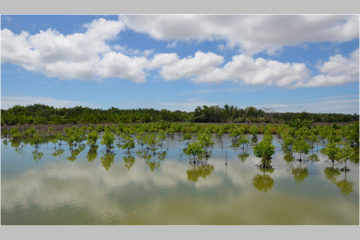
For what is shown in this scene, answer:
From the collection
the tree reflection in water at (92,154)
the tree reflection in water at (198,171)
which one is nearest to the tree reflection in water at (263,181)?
the tree reflection in water at (198,171)

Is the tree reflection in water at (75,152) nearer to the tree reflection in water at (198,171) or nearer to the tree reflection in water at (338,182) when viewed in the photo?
the tree reflection in water at (198,171)

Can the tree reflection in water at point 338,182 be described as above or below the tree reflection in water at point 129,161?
below

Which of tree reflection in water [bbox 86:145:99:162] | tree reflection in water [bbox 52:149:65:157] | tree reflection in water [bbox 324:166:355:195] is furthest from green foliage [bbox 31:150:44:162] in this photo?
tree reflection in water [bbox 324:166:355:195]

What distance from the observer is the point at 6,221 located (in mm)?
9375

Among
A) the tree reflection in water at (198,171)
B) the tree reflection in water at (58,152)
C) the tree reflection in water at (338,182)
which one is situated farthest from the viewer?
the tree reflection in water at (58,152)

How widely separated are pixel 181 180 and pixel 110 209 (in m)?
5.39

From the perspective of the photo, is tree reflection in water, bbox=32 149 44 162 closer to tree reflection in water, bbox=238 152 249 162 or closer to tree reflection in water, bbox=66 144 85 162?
tree reflection in water, bbox=66 144 85 162

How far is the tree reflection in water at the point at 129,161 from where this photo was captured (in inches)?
720

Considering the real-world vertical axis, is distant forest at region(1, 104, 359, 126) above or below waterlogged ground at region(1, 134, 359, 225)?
above

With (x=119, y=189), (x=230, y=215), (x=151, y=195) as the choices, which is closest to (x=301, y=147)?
(x=230, y=215)

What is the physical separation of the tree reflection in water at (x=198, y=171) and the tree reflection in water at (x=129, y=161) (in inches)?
198

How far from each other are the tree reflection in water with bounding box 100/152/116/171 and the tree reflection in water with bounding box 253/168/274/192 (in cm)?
1107

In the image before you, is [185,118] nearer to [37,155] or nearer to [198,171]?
[37,155]

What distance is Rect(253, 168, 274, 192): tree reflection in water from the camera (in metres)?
13.5
